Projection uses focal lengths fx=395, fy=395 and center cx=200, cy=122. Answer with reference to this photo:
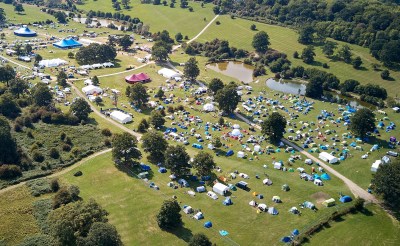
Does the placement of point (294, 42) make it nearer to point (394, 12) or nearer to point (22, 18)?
point (394, 12)

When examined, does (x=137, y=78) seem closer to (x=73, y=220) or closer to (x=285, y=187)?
(x=285, y=187)

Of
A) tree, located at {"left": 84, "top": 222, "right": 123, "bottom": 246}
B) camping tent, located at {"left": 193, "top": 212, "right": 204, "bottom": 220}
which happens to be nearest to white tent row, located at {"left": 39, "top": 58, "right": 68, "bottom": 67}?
camping tent, located at {"left": 193, "top": 212, "right": 204, "bottom": 220}

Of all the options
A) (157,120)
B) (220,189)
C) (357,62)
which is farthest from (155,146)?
(357,62)

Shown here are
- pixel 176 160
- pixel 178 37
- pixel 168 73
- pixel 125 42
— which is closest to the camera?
pixel 176 160

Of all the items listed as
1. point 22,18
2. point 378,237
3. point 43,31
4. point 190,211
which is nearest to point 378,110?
point 378,237

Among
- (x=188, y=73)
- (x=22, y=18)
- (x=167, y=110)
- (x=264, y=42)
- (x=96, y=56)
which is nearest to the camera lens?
(x=167, y=110)

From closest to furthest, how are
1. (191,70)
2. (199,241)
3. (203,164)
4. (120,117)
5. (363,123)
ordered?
(199,241) < (203,164) < (363,123) < (120,117) < (191,70)
